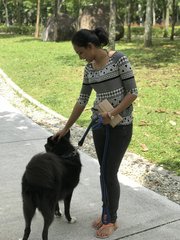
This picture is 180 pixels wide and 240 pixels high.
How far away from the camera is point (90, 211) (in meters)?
4.35

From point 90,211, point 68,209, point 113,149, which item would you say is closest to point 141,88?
point 90,211

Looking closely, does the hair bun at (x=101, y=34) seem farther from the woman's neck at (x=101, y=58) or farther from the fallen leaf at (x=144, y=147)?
the fallen leaf at (x=144, y=147)

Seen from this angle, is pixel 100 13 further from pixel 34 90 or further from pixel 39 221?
pixel 39 221

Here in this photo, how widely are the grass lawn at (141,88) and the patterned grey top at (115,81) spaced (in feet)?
7.85

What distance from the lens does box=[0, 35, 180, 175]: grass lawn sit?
21.6 ft

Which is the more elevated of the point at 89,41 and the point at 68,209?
the point at 89,41

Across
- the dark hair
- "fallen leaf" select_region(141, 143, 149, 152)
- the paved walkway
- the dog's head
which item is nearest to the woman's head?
the dark hair

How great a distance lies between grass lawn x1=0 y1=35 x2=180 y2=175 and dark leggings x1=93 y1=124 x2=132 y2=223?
1953mm

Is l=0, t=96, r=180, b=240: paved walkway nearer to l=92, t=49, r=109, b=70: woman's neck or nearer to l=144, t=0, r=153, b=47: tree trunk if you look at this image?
l=92, t=49, r=109, b=70: woman's neck

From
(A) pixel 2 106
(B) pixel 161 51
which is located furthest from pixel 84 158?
(B) pixel 161 51

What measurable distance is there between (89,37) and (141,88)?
7216 mm

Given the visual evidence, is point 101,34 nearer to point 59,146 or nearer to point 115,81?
point 115,81

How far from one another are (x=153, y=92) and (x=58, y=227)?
6.43 m

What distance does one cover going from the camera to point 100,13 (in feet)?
84.3
